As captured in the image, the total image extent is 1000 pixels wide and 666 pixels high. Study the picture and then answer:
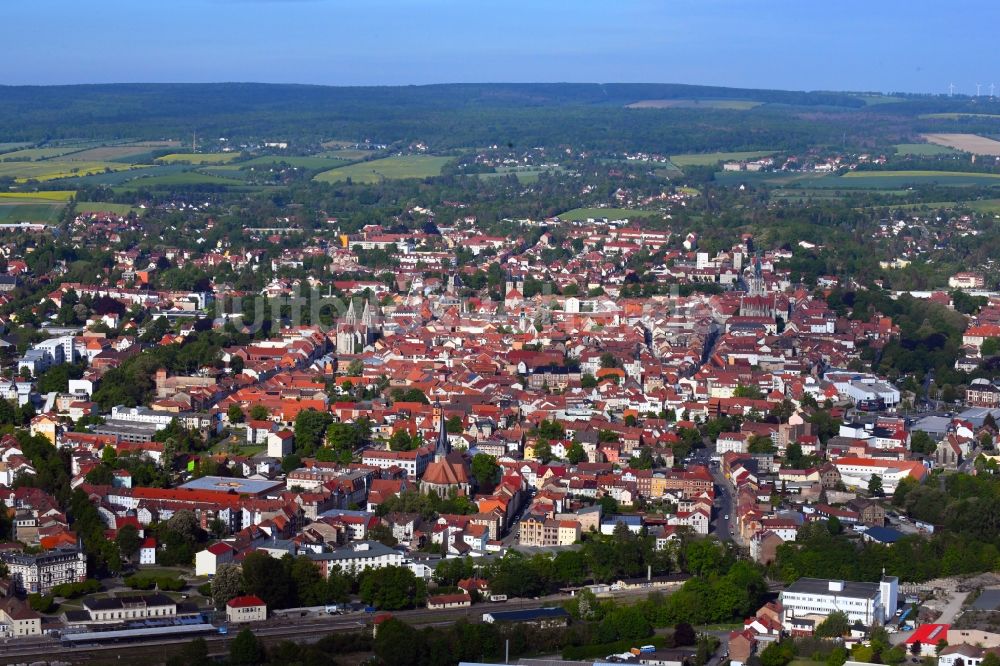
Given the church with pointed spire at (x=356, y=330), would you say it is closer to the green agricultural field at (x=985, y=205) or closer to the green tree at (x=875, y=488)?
the green tree at (x=875, y=488)

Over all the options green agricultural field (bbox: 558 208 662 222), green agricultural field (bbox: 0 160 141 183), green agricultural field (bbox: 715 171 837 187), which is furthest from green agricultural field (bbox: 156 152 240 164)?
green agricultural field (bbox: 558 208 662 222)

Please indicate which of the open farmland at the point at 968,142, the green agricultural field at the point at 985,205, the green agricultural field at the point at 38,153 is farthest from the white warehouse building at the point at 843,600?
the open farmland at the point at 968,142

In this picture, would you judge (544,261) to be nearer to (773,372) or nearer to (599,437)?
(773,372)

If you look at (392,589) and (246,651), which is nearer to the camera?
(246,651)

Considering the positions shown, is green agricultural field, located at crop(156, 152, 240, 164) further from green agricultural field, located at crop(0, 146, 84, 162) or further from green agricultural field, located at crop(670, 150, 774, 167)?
green agricultural field, located at crop(670, 150, 774, 167)

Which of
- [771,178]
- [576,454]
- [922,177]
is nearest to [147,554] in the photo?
[576,454]

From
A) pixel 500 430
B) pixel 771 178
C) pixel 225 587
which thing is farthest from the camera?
pixel 771 178

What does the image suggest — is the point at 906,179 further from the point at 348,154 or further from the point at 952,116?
the point at 952,116
